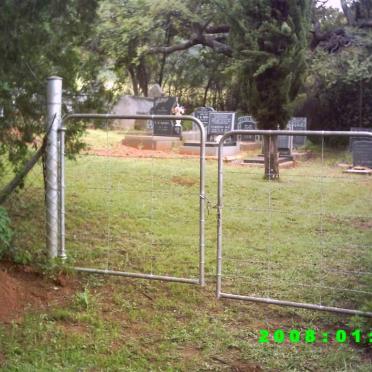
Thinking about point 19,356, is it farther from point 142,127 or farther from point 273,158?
point 142,127

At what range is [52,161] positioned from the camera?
219 inches

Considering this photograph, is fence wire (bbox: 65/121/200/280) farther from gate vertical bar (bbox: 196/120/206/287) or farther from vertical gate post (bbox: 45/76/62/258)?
gate vertical bar (bbox: 196/120/206/287)

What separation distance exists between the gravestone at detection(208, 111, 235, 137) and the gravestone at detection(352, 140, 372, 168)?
4.79 m

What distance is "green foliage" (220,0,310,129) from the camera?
1220 cm

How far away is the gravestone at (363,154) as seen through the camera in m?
14.7

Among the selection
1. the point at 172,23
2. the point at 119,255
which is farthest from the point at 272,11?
the point at 119,255

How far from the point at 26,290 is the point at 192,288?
4.85 ft

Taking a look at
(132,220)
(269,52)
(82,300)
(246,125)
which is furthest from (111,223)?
(246,125)

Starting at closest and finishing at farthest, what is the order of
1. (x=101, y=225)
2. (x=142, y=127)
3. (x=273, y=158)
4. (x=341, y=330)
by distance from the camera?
(x=341, y=330) < (x=101, y=225) < (x=273, y=158) < (x=142, y=127)

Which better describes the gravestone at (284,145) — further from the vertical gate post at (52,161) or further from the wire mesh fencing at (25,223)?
the vertical gate post at (52,161)

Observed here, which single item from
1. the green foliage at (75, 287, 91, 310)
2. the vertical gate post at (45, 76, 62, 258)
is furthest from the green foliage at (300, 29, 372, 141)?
the green foliage at (75, 287, 91, 310)

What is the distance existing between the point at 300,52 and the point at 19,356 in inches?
394

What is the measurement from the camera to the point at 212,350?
13.7 feet

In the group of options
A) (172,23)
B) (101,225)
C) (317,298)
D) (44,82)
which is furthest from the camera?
(172,23)
